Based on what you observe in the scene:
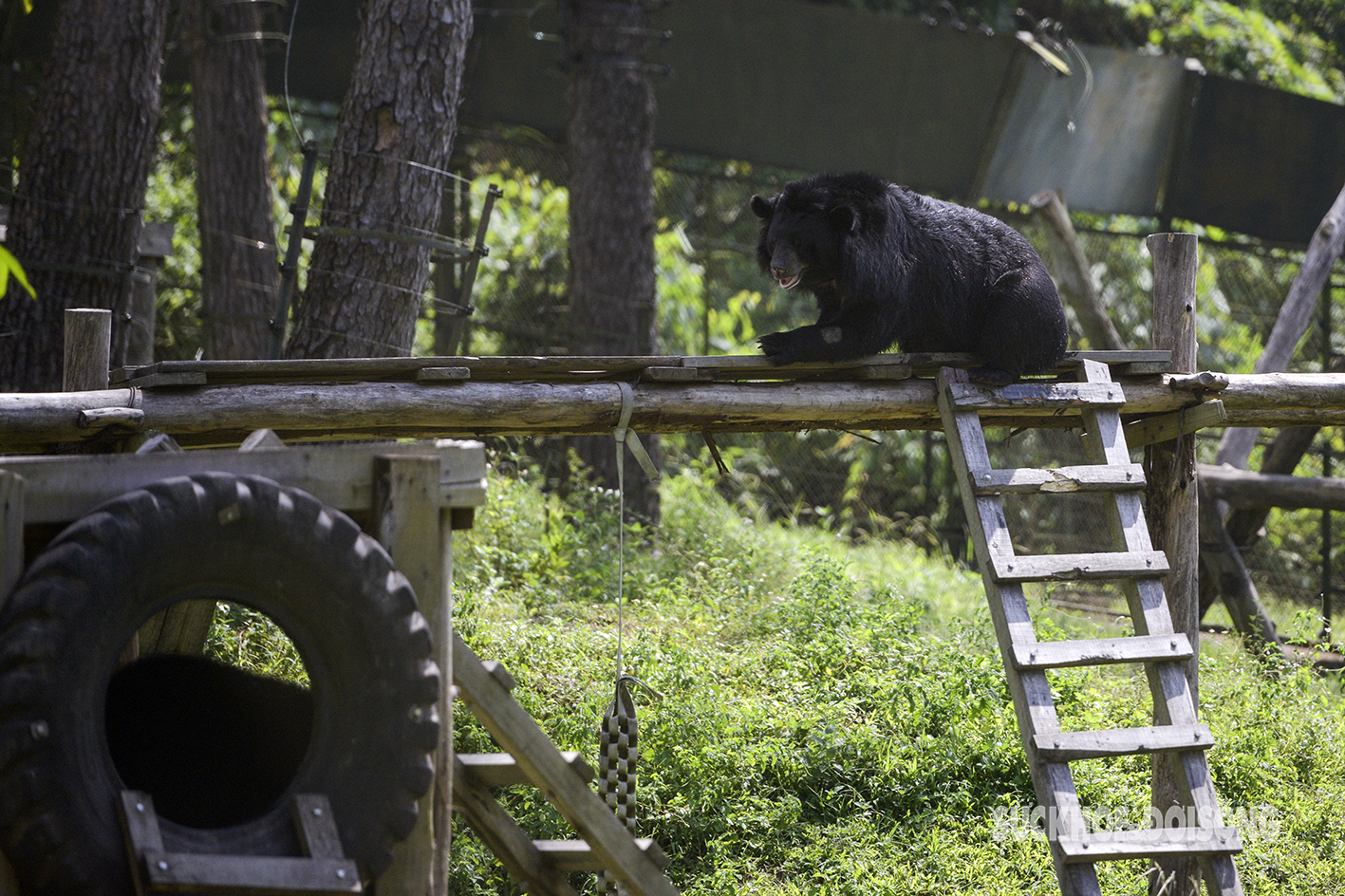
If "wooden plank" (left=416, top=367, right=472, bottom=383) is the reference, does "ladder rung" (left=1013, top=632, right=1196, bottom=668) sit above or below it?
A: below

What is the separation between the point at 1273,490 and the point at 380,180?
17.7ft

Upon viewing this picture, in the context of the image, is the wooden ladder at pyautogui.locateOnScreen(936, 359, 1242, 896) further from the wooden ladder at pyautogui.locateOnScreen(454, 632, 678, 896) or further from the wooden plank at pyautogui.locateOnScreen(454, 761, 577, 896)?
the wooden plank at pyautogui.locateOnScreen(454, 761, 577, 896)

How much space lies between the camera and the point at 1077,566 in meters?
4.17

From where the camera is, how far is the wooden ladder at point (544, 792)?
3.25 metres

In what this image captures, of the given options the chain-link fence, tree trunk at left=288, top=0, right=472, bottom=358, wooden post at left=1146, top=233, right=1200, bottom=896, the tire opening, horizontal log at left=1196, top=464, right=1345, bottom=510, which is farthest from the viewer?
the chain-link fence

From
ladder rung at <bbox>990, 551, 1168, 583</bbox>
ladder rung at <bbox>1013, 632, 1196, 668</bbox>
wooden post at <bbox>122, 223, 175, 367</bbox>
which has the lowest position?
ladder rung at <bbox>1013, 632, 1196, 668</bbox>

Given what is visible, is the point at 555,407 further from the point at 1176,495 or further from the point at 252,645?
the point at 1176,495

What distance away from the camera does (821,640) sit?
6.00m

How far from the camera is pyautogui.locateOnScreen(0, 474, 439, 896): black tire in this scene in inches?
93.2

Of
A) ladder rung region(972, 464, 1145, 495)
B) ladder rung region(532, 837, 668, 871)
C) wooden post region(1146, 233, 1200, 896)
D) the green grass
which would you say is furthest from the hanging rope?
wooden post region(1146, 233, 1200, 896)

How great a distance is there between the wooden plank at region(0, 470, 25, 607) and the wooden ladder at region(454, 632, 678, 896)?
1.13 meters

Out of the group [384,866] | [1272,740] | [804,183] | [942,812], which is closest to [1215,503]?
[1272,740]

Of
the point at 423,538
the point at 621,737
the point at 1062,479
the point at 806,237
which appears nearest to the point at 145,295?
the point at 806,237

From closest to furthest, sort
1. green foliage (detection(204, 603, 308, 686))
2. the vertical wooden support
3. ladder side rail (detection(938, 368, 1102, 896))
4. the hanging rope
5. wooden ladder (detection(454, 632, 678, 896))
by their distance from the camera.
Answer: the vertical wooden support → wooden ladder (detection(454, 632, 678, 896)) → ladder side rail (detection(938, 368, 1102, 896)) → the hanging rope → green foliage (detection(204, 603, 308, 686))
